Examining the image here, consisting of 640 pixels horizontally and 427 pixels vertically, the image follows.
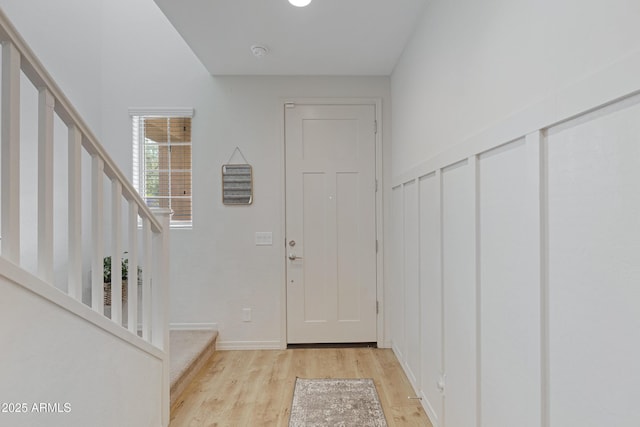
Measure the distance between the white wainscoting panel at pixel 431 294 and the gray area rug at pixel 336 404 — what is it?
1.09ft

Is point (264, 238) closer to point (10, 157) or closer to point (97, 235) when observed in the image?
point (97, 235)

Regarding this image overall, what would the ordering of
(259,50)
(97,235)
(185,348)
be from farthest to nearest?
1. (185,348)
2. (259,50)
3. (97,235)

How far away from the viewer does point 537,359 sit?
1.05 meters

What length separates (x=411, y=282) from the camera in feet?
8.41

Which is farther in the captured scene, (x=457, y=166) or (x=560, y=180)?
(x=457, y=166)

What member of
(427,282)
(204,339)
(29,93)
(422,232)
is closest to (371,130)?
(422,232)

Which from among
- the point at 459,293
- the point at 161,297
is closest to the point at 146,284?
the point at 161,297

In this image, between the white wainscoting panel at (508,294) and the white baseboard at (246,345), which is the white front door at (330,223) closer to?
the white baseboard at (246,345)

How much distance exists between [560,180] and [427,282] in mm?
1314

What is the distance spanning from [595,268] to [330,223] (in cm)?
253

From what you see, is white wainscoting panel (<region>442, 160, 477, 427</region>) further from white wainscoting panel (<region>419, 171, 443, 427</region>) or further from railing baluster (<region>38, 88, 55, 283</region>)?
railing baluster (<region>38, 88, 55, 283</region>)

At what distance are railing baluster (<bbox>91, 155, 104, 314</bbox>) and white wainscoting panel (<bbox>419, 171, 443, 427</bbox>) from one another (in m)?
1.64

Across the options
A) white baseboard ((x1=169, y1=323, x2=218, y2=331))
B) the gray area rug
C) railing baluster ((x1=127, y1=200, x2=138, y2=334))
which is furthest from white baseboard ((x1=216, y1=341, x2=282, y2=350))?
railing baluster ((x1=127, y1=200, x2=138, y2=334))

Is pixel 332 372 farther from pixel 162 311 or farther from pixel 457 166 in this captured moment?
pixel 457 166
